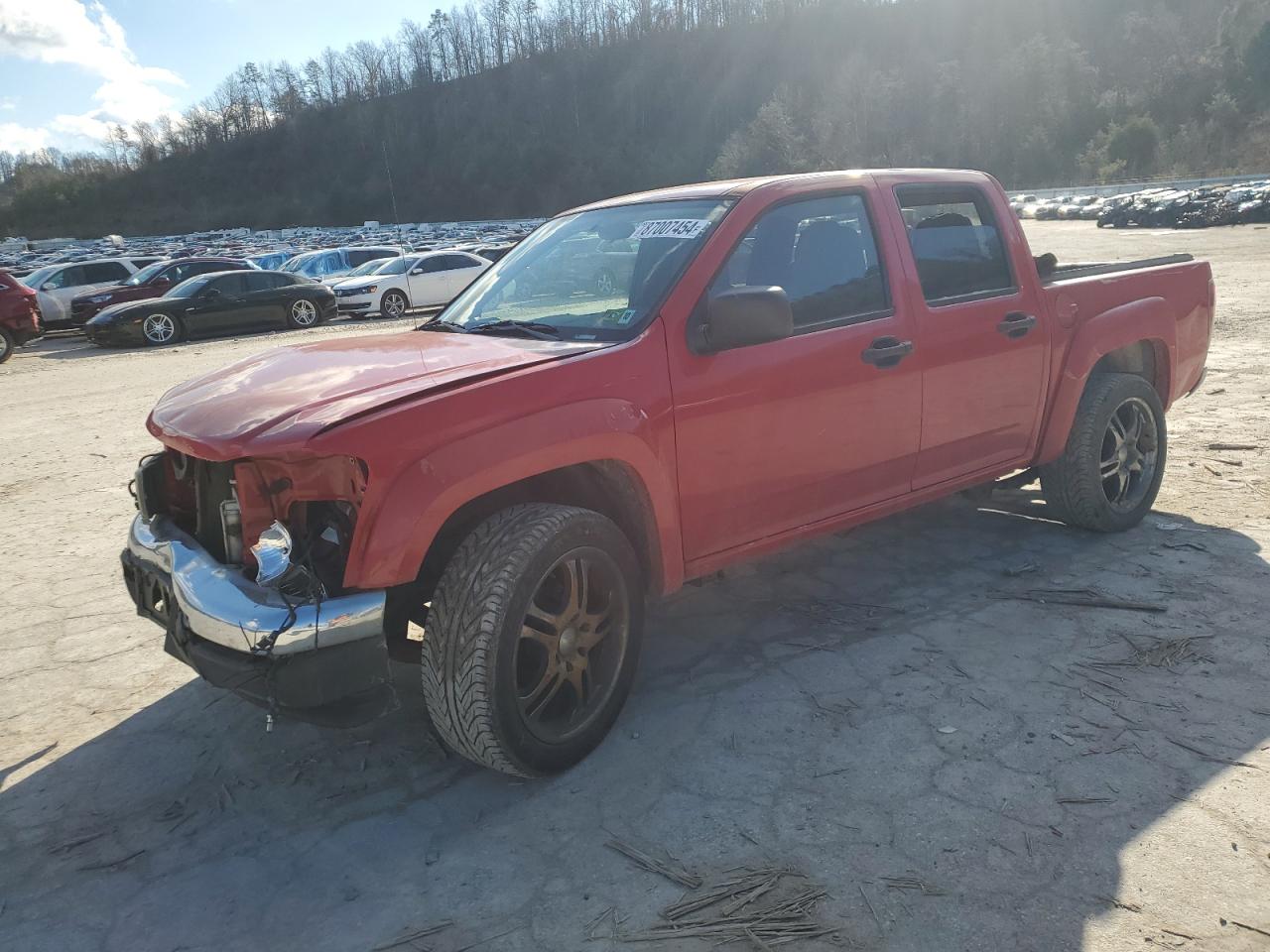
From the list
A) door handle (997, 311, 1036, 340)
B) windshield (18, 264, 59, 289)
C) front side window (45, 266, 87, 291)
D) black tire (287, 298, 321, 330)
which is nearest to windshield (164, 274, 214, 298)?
black tire (287, 298, 321, 330)

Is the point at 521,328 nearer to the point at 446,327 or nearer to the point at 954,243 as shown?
the point at 446,327

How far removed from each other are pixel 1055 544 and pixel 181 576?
4183 mm

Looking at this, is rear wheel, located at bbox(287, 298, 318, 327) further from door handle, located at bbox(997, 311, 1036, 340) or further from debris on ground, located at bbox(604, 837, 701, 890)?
debris on ground, located at bbox(604, 837, 701, 890)

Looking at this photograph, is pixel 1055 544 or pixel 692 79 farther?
pixel 692 79

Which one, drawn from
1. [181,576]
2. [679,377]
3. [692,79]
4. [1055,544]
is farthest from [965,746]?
[692,79]

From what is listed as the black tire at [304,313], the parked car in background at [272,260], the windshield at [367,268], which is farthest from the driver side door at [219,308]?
the parked car in background at [272,260]

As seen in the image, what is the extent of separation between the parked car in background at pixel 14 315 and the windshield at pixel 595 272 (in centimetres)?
1608

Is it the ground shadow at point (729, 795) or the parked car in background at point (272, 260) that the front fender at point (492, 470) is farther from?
the parked car in background at point (272, 260)

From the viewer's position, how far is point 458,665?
2.80 m

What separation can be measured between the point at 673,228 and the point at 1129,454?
3.02 m

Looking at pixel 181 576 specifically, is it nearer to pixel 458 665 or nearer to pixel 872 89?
pixel 458 665

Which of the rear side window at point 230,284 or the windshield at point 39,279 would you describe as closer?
the rear side window at point 230,284

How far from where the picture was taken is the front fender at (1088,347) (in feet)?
15.4

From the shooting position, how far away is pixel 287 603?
2.62 meters
